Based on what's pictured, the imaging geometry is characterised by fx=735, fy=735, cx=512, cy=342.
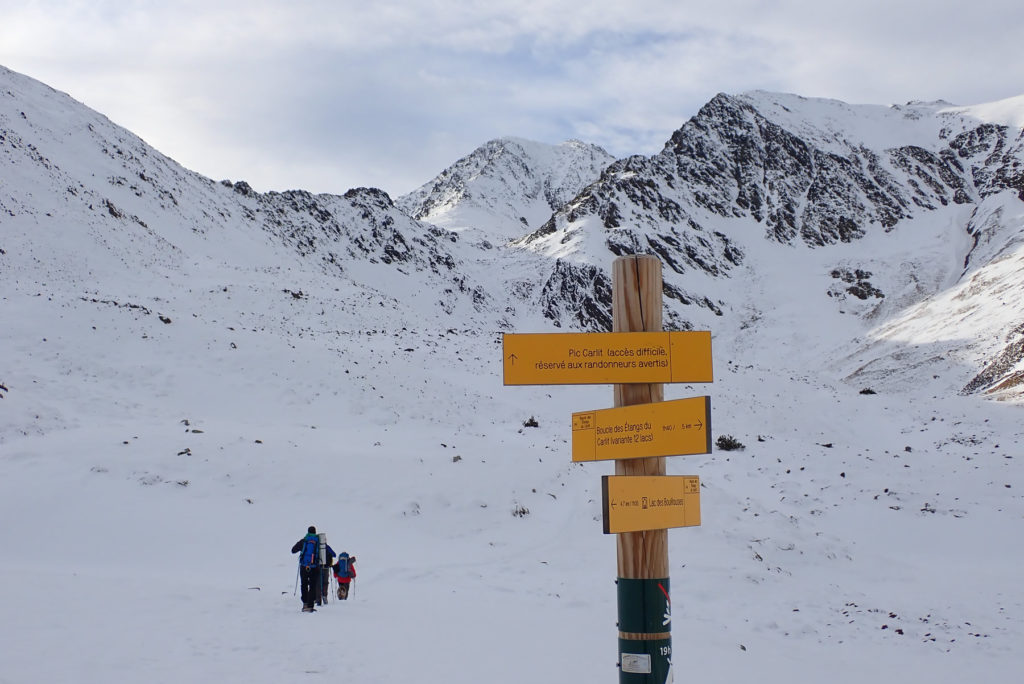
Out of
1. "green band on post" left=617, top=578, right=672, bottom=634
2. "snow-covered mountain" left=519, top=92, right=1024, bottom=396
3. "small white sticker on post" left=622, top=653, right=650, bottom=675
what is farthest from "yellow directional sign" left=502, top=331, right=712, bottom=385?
"snow-covered mountain" left=519, top=92, right=1024, bottom=396

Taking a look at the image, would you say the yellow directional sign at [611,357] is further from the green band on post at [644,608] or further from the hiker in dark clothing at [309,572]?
the hiker in dark clothing at [309,572]

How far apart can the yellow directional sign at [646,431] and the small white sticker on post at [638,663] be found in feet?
4.43

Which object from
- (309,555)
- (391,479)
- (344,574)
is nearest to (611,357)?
(309,555)

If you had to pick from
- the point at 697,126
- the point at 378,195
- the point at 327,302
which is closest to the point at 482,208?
the point at 697,126

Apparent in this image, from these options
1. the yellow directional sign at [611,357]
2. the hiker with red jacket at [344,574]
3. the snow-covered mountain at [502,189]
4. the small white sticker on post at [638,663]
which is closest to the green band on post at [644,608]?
the small white sticker on post at [638,663]

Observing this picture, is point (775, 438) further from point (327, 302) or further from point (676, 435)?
point (327, 302)

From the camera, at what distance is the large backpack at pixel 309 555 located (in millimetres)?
11664

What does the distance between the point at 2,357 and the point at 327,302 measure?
21447mm

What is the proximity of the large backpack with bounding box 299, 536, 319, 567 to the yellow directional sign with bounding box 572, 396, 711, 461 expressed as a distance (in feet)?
24.2

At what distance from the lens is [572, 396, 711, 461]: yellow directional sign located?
16.4ft

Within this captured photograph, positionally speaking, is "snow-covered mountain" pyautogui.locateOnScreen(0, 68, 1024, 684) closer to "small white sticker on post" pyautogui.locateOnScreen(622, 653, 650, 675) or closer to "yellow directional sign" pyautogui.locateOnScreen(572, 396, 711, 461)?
"small white sticker on post" pyautogui.locateOnScreen(622, 653, 650, 675)

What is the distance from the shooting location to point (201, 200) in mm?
74000

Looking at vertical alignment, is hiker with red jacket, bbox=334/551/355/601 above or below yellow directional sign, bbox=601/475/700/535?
below

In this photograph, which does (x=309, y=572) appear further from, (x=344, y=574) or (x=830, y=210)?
(x=830, y=210)
